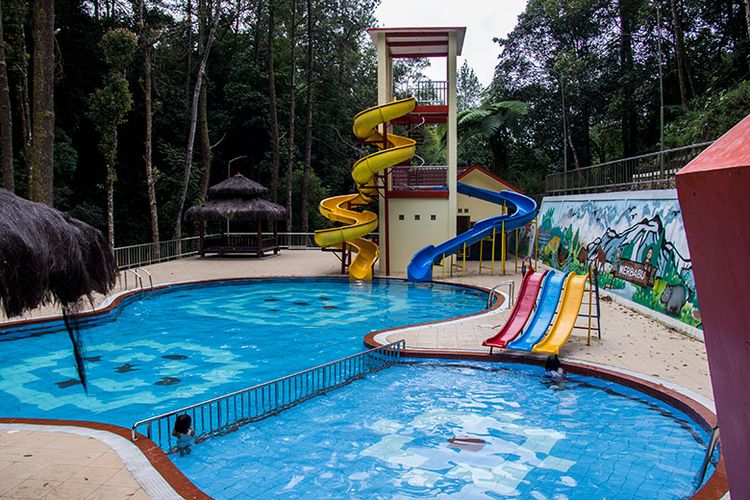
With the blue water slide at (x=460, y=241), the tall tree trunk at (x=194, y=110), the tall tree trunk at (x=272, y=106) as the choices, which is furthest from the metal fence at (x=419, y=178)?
the tall tree trunk at (x=272, y=106)

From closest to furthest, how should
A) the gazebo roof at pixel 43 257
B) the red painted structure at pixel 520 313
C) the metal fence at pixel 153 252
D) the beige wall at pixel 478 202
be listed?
the gazebo roof at pixel 43 257 < the red painted structure at pixel 520 313 < the metal fence at pixel 153 252 < the beige wall at pixel 478 202

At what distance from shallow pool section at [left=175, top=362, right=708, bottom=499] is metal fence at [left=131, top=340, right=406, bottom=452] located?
0.20m

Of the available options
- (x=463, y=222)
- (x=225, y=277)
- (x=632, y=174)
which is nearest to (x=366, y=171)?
(x=225, y=277)

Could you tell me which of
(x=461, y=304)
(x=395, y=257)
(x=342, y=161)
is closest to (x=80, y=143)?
(x=342, y=161)

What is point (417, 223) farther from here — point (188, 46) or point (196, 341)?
point (188, 46)

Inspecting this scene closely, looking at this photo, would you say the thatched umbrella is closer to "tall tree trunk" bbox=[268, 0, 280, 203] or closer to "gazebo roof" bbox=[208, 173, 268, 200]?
"gazebo roof" bbox=[208, 173, 268, 200]

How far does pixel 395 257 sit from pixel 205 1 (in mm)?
14240

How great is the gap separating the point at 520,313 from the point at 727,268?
10048 mm

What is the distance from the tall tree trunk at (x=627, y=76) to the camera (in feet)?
76.2

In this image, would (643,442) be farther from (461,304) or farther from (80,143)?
(80,143)

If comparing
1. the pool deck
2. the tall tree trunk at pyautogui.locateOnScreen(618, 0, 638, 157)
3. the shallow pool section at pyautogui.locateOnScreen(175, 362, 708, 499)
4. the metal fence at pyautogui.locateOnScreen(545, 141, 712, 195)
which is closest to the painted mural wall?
the metal fence at pyautogui.locateOnScreen(545, 141, 712, 195)

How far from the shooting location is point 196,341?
12.2 m

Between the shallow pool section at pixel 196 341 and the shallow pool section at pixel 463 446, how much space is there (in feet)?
6.96

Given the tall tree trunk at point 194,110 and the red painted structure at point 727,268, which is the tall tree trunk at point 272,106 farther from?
the red painted structure at point 727,268
